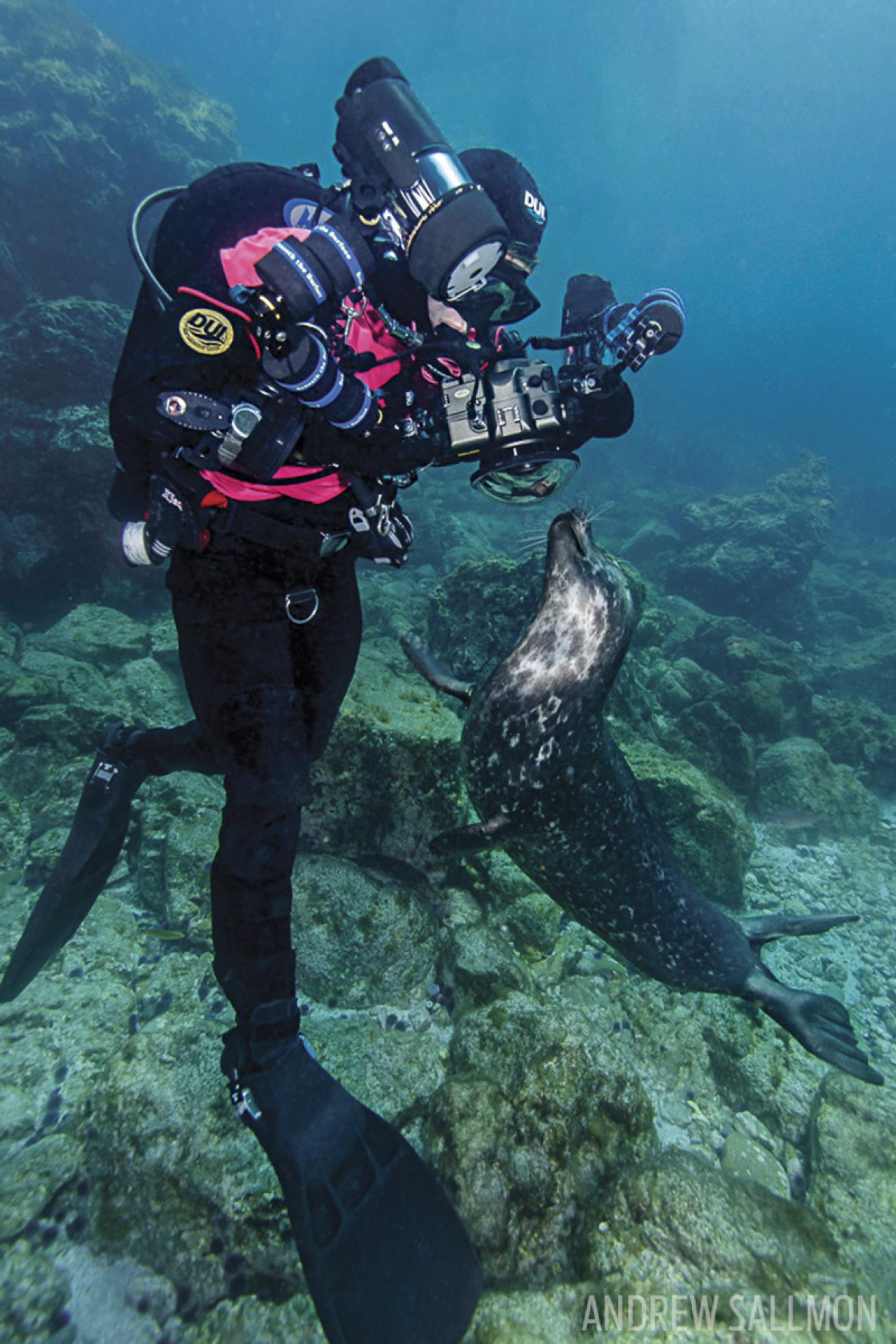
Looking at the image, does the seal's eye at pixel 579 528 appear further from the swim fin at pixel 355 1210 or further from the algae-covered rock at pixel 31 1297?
the algae-covered rock at pixel 31 1297

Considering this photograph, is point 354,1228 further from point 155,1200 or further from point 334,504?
point 334,504

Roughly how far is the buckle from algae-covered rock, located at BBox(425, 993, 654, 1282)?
2186 mm

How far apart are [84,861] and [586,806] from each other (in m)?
2.82

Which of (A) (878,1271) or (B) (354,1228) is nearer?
(B) (354,1228)

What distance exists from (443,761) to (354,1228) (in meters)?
2.27

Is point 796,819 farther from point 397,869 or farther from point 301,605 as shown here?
point 301,605

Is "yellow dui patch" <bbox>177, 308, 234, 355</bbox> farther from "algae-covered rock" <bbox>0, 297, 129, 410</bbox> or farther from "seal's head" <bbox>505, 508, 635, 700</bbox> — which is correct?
"algae-covered rock" <bbox>0, 297, 129, 410</bbox>

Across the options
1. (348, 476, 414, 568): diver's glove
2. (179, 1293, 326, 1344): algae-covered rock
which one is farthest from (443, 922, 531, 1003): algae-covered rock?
(348, 476, 414, 568): diver's glove

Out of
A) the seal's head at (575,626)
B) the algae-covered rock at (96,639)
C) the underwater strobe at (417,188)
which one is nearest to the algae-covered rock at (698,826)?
the seal's head at (575,626)

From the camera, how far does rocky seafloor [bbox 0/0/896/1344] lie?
1994 millimetres

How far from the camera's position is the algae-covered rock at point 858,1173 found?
7.32ft

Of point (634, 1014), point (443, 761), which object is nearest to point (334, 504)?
point (443, 761)

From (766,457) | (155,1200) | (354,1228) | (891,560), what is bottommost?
(155,1200)

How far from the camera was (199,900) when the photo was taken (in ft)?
11.6
